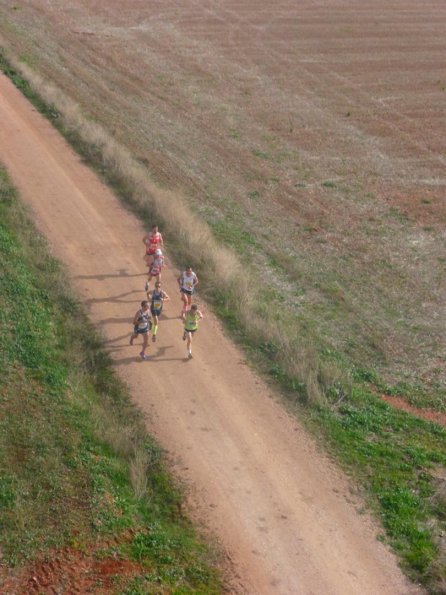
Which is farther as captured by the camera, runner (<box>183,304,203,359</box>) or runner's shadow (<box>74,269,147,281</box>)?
runner's shadow (<box>74,269,147,281</box>)

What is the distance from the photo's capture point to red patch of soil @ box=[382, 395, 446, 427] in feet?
58.3

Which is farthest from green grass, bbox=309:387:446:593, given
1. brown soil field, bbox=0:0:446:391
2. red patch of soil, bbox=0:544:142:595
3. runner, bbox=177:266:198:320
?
red patch of soil, bbox=0:544:142:595

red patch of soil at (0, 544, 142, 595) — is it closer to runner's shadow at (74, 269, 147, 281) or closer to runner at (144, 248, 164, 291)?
runner at (144, 248, 164, 291)

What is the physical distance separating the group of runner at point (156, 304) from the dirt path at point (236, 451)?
0.33m

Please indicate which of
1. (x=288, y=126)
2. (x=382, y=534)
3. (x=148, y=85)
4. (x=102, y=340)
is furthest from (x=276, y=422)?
(x=148, y=85)

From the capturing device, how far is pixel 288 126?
123ft

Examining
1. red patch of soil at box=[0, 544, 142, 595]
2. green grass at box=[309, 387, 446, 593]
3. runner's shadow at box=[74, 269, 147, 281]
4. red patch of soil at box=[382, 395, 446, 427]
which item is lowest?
red patch of soil at box=[0, 544, 142, 595]

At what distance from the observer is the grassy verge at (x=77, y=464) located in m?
12.7

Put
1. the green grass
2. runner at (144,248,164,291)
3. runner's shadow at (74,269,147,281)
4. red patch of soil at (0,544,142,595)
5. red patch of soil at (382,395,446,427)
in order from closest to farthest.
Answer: red patch of soil at (0,544,142,595) → the green grass → red patch of soil at (382,395,446,427) → runner at (144,248,164,291) → runner's shadow at (74,269,147,281)

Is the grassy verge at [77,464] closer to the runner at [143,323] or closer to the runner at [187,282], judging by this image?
the runner at [143,323]

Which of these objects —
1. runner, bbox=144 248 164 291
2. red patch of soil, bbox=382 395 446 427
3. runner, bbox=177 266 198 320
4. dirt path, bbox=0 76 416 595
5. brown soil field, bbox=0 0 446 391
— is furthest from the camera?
brown soil field, bbox=0 0 446 391

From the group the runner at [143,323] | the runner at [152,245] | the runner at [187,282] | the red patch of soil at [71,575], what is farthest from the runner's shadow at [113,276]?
the red patch of soil at [71,575]

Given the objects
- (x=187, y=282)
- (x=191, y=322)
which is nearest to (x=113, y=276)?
(x=187, y=282)

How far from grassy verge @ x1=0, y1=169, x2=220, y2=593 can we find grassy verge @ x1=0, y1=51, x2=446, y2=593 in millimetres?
3387
